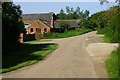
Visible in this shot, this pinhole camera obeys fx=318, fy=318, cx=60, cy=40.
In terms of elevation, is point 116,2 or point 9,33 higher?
point 116,2

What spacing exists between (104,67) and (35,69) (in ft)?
15.0

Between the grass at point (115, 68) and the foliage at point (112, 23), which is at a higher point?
the foliage at point (112, 23)

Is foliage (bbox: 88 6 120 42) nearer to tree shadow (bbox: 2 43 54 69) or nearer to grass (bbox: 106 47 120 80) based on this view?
grass (bbox: 106 47 120 80)

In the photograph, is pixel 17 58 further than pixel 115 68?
Yes

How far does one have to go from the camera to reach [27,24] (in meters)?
86.0

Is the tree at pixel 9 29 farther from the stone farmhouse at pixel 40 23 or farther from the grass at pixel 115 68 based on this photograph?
the stone farmhouse at pixel 40 23

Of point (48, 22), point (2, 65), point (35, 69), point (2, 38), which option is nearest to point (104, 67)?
point (35, 69)

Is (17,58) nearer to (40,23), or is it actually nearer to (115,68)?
(115,68)

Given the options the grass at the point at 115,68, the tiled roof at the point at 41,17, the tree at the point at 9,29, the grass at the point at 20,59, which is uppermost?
the tiled roof at the point at 41,17

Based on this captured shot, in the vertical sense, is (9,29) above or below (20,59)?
above

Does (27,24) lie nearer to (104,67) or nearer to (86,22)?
(86,22)

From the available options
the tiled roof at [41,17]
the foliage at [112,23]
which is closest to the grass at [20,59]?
the foliage at [112,23]

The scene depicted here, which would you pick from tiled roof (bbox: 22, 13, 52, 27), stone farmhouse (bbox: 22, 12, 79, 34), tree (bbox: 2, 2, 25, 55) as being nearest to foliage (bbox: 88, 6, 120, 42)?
tree (bbox: 2, 2, 25, 55)

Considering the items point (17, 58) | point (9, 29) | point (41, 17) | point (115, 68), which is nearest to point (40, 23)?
point (41, 17)
